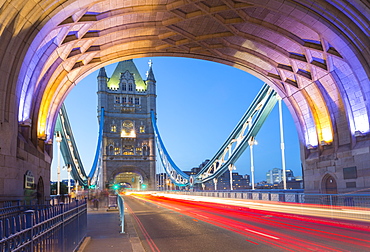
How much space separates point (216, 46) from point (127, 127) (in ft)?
289

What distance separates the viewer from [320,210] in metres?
17.1

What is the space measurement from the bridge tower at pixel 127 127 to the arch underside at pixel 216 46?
264 ft

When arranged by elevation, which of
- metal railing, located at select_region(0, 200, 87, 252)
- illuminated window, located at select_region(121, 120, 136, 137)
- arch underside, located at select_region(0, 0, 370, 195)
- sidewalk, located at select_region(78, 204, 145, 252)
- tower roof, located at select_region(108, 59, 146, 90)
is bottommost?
sidewalk, located at select_region(78, 204, 145, 252)

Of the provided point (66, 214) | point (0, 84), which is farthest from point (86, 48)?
point (66, 214)

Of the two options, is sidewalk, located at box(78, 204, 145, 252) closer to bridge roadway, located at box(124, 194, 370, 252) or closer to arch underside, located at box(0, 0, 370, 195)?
bridge roadway, located at box(124, 194, 370, 252)

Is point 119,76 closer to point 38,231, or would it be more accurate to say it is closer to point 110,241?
point 110,241

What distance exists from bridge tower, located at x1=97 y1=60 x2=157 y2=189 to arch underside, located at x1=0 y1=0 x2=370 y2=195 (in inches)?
3170

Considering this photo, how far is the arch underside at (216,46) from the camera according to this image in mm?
17250

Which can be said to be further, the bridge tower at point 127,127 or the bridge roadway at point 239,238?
the bridge tower at point 127,127

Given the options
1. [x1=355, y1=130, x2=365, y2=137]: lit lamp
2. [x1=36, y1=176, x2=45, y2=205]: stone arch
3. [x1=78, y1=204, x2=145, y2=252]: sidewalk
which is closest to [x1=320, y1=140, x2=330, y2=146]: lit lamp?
[x1=355, y1=130, x2=365, y2=137]: lit lamp

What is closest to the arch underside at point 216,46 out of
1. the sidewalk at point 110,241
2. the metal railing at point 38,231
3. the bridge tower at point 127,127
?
the sidewalk at point 110,241

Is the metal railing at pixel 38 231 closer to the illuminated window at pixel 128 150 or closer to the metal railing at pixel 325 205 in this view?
the metal railing at pixel 325 205

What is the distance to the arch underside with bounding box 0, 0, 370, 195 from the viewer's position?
1725 cm

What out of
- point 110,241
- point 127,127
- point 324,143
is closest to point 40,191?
point 110,241
